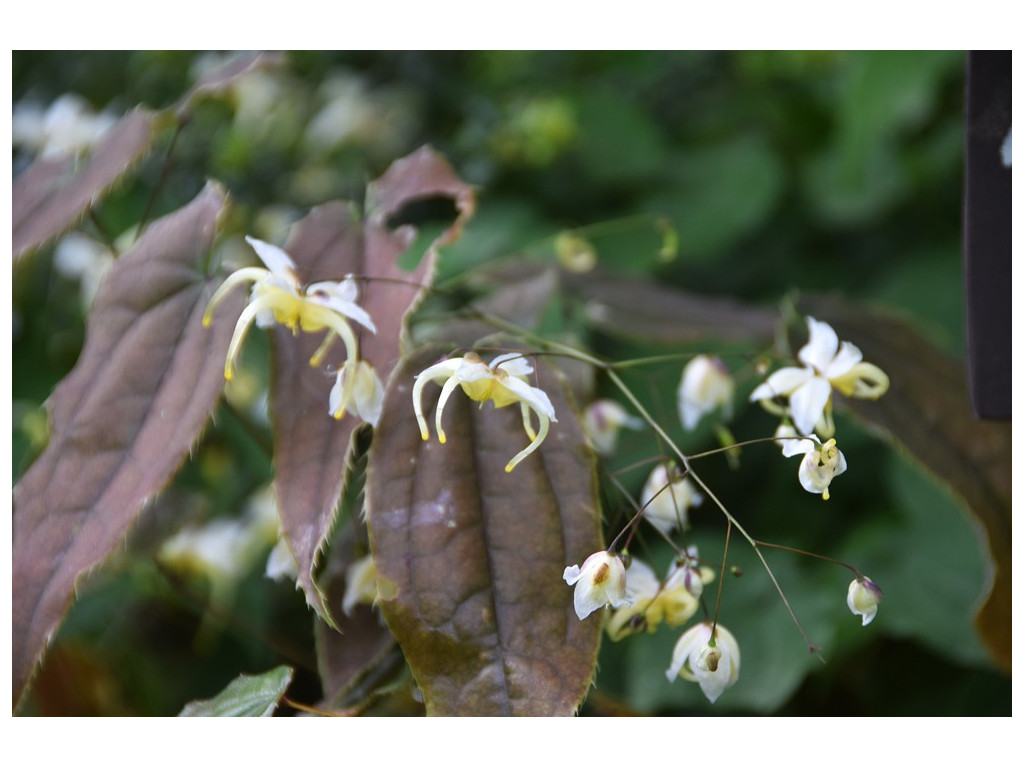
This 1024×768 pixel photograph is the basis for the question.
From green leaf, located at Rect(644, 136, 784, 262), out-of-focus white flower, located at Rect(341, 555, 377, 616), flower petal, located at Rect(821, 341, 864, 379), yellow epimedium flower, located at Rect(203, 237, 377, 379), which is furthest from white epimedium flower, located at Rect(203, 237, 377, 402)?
green leaf, located at Rect(644, 136, 784, 262)

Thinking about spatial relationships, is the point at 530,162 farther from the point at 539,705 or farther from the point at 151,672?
the point at 539,705

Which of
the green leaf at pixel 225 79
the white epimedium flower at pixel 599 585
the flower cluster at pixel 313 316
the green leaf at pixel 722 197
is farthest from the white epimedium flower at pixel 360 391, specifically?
the green leaf at pixel 722 197

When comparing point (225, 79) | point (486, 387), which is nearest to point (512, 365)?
point (486, 387)

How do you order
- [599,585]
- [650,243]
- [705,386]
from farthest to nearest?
[650,243], [705,386], [599,585]

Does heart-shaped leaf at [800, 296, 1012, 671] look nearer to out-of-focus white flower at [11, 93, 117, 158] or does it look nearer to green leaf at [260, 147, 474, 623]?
green leaf at [260, 147, 474, 623]

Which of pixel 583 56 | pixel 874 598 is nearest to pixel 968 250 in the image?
pixel 874 598

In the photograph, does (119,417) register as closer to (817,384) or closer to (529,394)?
(529,394)
